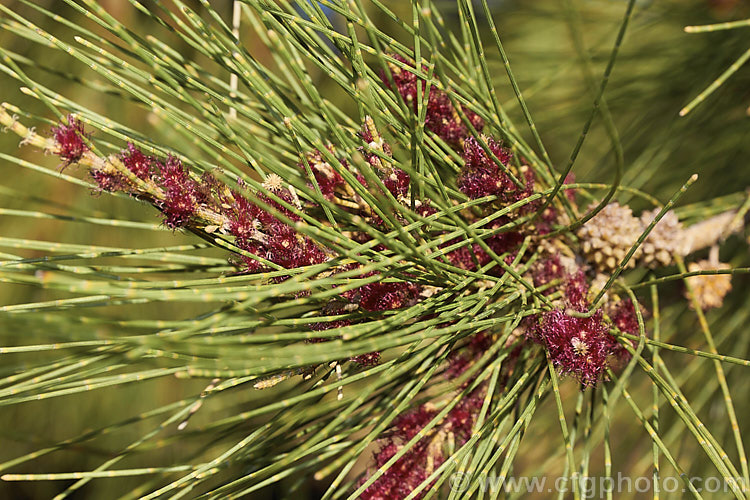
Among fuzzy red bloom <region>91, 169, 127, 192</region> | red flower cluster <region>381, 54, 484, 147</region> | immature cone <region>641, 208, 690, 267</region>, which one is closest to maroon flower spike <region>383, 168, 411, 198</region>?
red flower cluster <region>381, 54, 484, 147</region>

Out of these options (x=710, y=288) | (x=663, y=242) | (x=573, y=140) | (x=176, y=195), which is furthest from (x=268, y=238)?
(x=573, y=140)

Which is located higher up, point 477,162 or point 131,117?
point 131,117

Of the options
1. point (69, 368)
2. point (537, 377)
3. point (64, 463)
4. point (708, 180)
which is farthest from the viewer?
point (64, 463)

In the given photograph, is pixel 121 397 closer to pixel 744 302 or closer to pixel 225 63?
pixel 225 63

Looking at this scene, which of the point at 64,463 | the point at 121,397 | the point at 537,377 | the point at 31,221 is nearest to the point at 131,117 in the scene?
the point at 31,221

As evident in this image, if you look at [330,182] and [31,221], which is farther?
[31,221]

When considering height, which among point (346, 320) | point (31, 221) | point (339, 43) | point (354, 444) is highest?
point (31, 221)

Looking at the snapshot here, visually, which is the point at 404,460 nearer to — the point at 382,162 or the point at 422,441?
the point at 422,441
